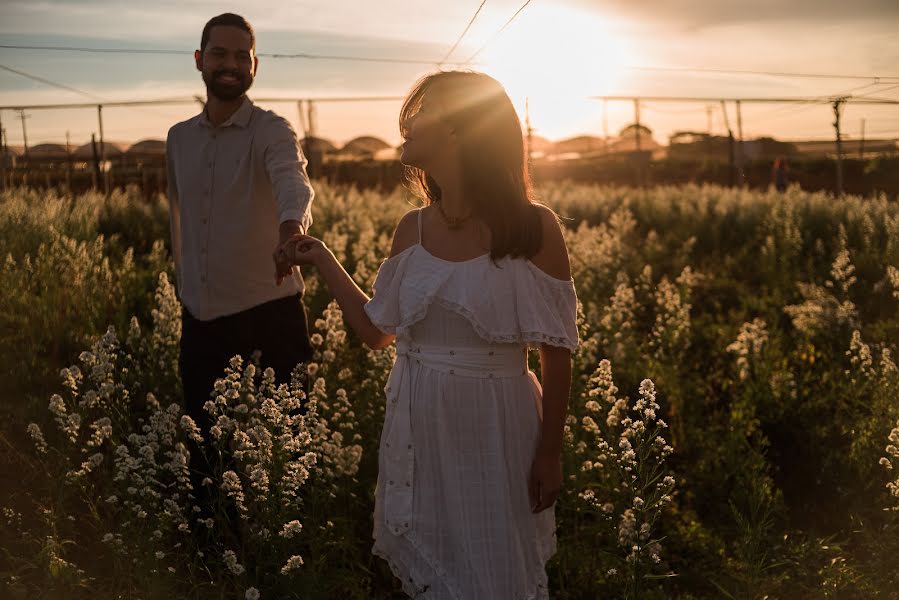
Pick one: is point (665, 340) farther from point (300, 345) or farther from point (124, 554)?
point (124, 554)

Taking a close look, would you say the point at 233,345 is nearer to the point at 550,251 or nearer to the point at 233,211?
the point at 233,211

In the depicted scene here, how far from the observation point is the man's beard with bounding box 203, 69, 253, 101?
3.66 metres

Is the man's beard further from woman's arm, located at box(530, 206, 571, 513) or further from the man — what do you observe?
woman's arm, located at box(530, 206, 571, 513)

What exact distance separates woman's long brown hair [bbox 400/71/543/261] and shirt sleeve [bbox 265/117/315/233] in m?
0.99

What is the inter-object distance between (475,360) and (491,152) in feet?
1.90

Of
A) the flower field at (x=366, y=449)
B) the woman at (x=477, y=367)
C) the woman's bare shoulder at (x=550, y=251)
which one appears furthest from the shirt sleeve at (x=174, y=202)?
the woman's bare shoulder at (x=550, y=251)

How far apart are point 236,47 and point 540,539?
2317mm

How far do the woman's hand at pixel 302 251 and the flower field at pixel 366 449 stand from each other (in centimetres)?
50

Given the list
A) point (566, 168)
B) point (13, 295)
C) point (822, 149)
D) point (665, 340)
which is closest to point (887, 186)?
point (822, 149)

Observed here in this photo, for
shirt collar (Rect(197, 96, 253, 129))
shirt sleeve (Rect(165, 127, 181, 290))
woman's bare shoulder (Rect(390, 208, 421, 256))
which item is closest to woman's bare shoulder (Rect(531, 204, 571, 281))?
woman's bare shoulder (Rect(390, 208, 421, 256))

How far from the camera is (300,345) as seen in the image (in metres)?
3.90

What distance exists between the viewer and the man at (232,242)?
377 cm

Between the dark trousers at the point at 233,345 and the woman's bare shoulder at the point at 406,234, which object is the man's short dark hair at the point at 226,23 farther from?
the woman's bare shoulder at the point at 406,234

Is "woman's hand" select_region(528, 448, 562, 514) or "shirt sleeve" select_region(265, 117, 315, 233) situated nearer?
"woman's hand" select_region(528, 448, 562, 514)
